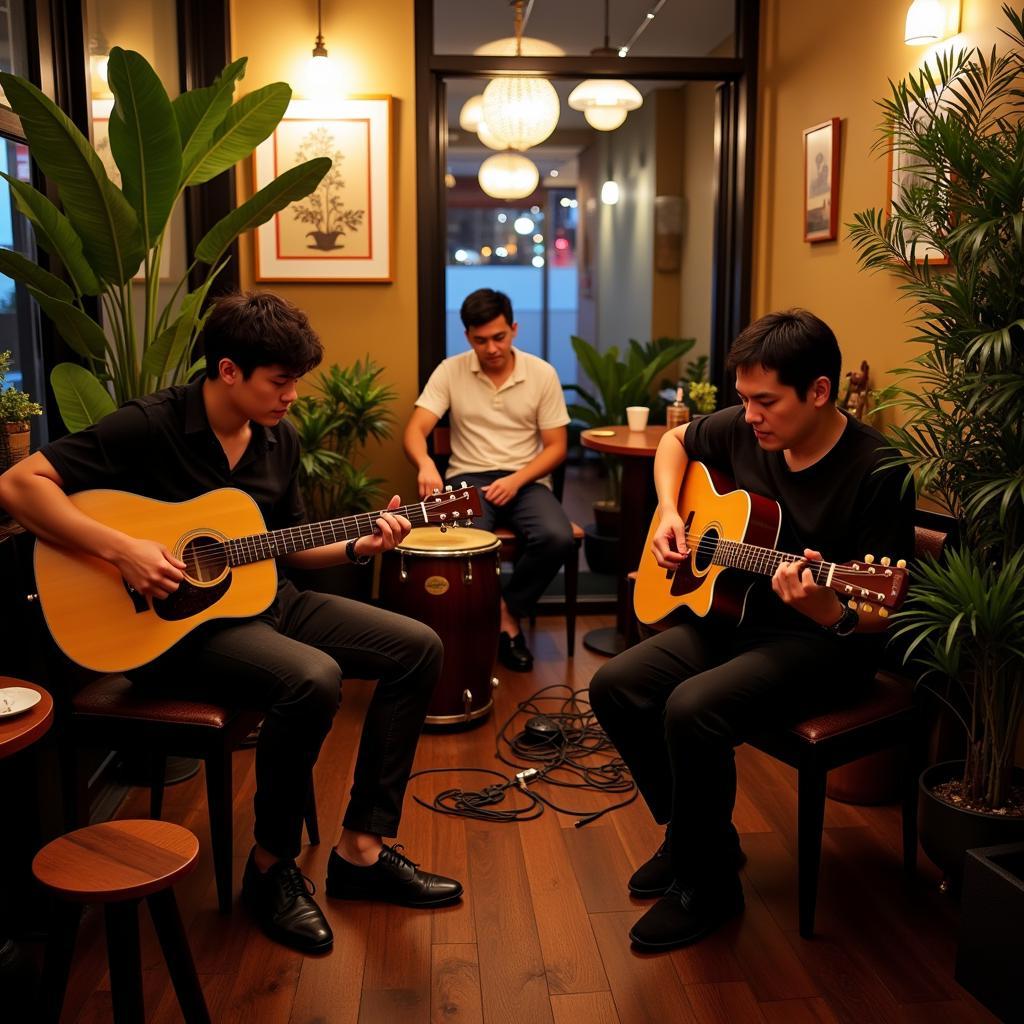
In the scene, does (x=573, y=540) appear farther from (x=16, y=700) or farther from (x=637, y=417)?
(x=16, y=700)

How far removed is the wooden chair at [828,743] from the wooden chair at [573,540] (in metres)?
1.66

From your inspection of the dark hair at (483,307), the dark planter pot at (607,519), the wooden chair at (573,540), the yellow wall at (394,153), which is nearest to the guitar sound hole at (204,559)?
the wooden chair at (573,540)

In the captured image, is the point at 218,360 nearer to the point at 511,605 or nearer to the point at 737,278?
the point at 511,605

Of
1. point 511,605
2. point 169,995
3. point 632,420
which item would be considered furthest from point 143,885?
point 632,420

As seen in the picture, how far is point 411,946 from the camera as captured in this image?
7.45ft

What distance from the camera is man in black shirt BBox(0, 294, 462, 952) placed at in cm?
223

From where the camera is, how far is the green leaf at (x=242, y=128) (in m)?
2.98

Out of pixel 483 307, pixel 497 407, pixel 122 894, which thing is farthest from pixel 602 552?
pixel 122 894

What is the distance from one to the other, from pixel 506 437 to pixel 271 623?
194 cm

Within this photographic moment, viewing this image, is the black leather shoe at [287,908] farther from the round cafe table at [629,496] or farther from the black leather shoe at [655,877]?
the round cafe table at [629,496]

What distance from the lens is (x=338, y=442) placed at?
14.5 ft

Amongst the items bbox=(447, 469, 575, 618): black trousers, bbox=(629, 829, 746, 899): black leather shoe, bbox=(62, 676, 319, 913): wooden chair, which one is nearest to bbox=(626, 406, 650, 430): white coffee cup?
bbox=(447, 469, 575, 618): black trousers

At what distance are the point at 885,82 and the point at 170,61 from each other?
253 cm

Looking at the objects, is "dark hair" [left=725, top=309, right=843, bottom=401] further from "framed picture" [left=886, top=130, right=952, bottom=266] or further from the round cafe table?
the round cafe table
